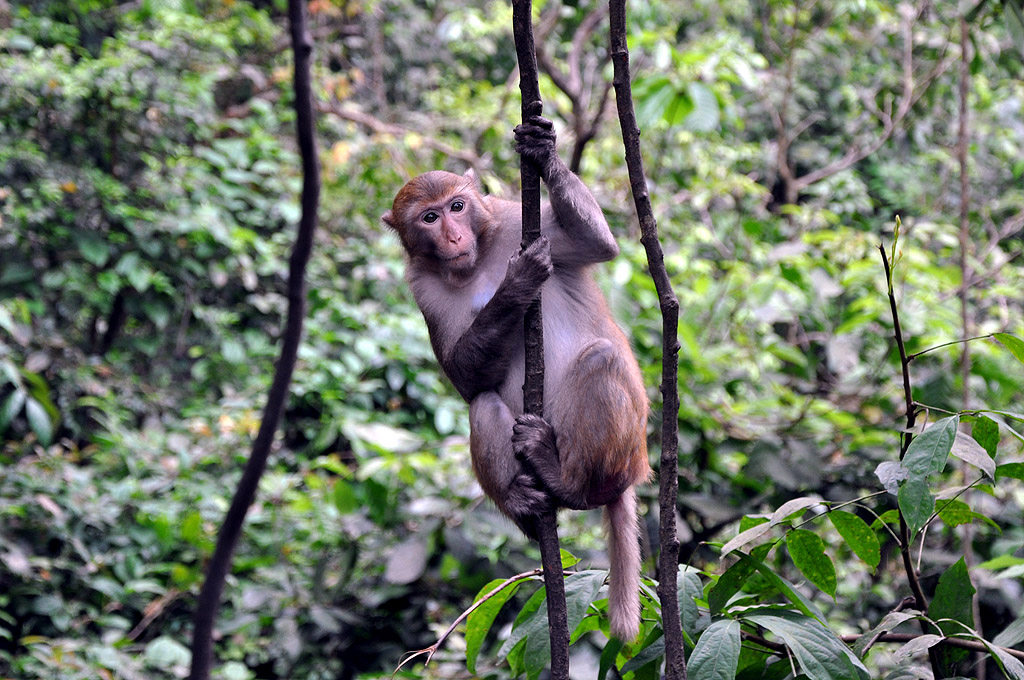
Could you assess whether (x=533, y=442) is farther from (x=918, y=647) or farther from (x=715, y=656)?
(x=918, y=647)

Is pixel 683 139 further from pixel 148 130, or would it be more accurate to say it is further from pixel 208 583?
pixel 208 583

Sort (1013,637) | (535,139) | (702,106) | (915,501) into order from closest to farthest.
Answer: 1. (915,501)
2. (1013,637)
3. (535,139)
4. (702,106)

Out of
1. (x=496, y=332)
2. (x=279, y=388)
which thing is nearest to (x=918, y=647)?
(x=496, y=332)

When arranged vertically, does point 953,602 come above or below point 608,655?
above

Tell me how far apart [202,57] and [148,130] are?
1674 mm

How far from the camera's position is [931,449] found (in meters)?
1.71

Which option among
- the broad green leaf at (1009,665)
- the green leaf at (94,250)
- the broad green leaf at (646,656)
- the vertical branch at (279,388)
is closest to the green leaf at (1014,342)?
the broad green leaf at (1009,665)

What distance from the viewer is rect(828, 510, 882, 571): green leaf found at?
1.91 metres

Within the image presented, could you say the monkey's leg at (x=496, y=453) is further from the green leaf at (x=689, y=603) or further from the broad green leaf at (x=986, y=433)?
the broad green leaf at (x=986, y=433)

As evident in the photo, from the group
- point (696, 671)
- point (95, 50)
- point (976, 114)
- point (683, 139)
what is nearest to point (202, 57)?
point (95, 50)

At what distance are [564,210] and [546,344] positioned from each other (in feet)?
1.80

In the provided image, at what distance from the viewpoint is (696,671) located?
67.4 inches

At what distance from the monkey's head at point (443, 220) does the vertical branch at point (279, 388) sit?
57 centimetres

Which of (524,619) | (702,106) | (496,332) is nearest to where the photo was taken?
(524,619)
